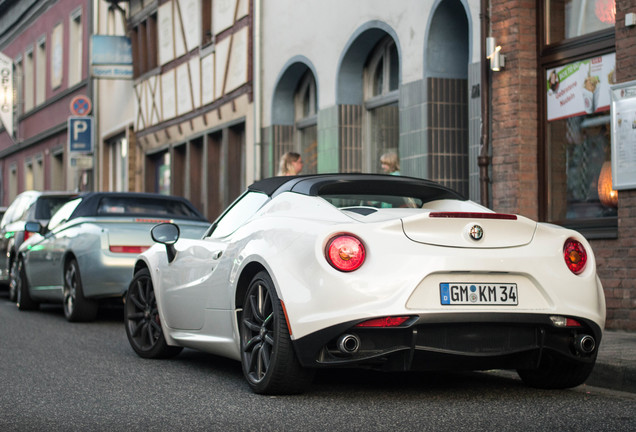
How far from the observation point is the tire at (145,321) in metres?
8.14

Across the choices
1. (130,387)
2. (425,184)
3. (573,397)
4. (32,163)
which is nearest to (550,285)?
(573,397)

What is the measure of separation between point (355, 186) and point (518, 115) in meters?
5.21

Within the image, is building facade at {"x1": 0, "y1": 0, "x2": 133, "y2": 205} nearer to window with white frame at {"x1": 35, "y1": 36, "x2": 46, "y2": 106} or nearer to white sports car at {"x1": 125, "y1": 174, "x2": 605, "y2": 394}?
window with white frame at {"x1": 35, "y1": 36, "x2": 46, "y2": 106}

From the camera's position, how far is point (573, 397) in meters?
6.23

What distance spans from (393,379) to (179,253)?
5.97 ft

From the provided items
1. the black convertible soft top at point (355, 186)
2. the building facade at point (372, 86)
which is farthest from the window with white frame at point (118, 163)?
the black convertible soft top at point (355, 186)

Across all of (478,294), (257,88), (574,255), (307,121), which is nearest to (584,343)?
(574,255)

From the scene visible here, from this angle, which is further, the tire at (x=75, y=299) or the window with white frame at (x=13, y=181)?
the window with white frame at (x=13, y=181)

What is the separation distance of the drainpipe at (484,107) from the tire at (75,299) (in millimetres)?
4265

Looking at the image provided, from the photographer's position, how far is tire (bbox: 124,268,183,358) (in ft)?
26.7

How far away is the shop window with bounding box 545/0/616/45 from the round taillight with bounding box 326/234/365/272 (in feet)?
19.5

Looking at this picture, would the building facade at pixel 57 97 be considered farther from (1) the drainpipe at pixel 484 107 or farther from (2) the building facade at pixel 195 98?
(1) the drainpipe at pixel 484 107

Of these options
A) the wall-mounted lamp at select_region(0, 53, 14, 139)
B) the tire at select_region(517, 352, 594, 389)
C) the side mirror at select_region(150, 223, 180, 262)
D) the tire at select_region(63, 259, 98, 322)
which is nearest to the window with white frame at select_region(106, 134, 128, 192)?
the wall-mounted lamp at select_region(0, 53, 14, 139)

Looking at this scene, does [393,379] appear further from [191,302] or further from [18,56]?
[18,56]
